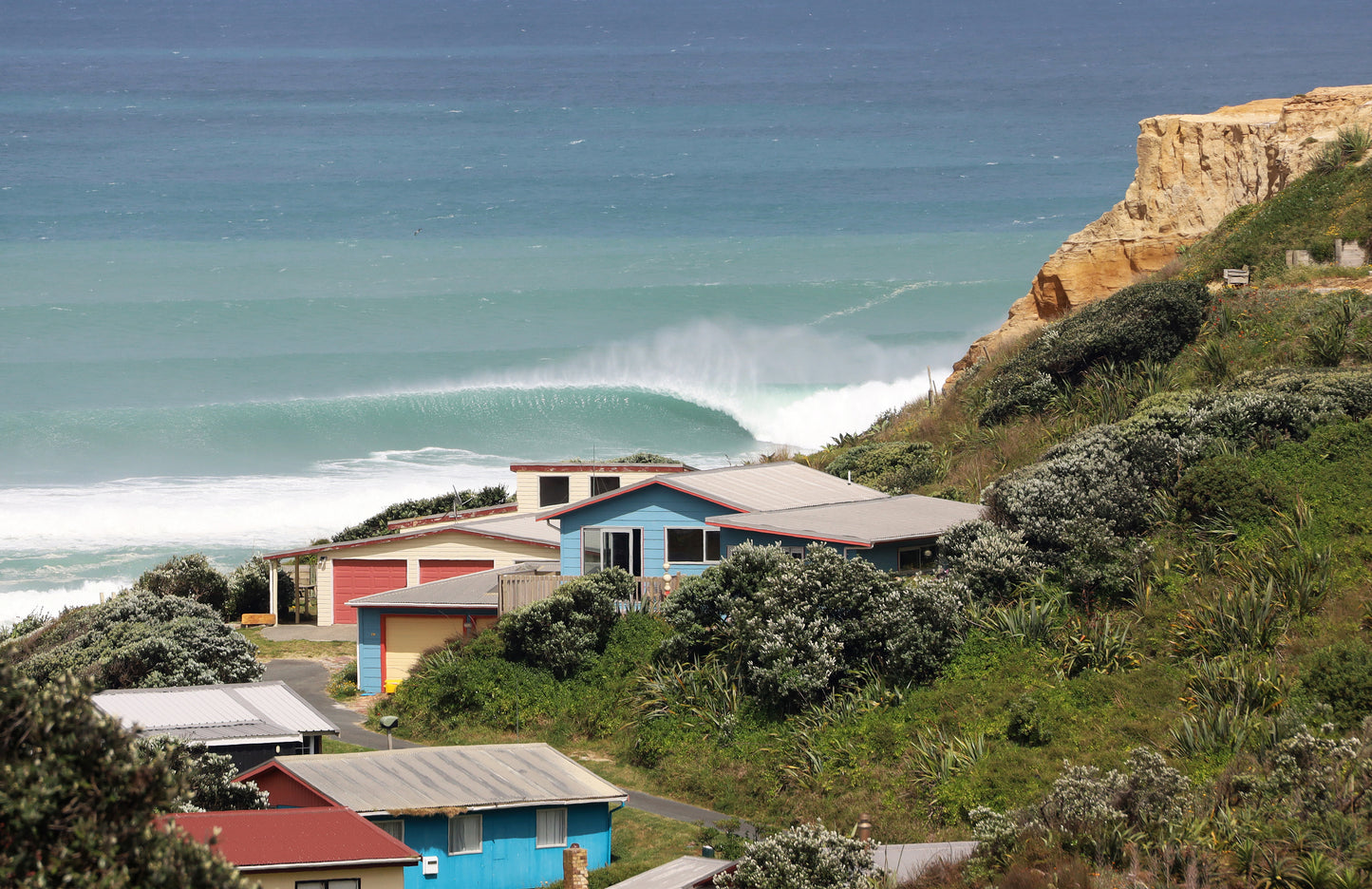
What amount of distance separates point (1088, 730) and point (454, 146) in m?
133

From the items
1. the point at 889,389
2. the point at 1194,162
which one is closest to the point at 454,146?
the point at 889,389

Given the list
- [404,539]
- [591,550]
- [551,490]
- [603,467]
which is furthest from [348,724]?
[551,490]

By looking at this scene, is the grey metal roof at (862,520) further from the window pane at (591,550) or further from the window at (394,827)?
the window at (394,827)

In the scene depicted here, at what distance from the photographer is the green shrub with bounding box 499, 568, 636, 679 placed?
25.2 meters

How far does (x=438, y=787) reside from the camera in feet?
59.9

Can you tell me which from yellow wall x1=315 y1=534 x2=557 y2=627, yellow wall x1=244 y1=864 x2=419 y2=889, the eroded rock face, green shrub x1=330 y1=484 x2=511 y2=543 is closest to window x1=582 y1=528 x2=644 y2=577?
yellow wall x1=315 y1=534 x2=557 y2=627

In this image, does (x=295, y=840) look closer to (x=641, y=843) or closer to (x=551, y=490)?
(x=641, y=843)

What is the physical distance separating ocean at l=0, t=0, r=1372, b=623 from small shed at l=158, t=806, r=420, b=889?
1245 inches

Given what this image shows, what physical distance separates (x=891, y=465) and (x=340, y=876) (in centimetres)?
2299

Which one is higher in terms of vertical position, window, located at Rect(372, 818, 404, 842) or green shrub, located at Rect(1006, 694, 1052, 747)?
green shrub, located at Rect(1006, 694, 1052, 747)

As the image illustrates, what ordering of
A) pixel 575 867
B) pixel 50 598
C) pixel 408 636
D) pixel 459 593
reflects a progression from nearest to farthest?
1. pixel 575 867
2. pixel 408 636
3. pixel 459 593
4. pixel 50 598

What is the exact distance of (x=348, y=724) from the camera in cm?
2494

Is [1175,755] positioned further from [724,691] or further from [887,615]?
[724,691]

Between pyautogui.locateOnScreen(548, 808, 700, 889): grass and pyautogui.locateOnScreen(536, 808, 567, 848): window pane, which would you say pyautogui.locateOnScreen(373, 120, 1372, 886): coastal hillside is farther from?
pyautogui.locateOnScreen(536, 808, 567, 848): window pane
